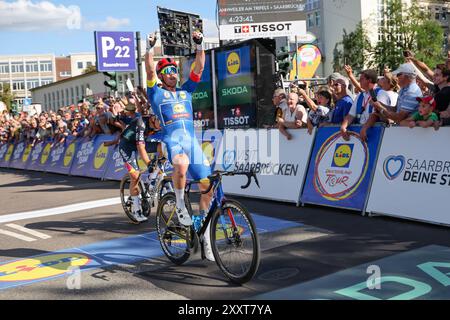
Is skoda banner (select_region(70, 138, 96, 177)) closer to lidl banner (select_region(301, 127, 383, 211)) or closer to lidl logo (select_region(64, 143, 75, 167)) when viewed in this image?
lidl logo (select_region(64, 143, 75, 167))

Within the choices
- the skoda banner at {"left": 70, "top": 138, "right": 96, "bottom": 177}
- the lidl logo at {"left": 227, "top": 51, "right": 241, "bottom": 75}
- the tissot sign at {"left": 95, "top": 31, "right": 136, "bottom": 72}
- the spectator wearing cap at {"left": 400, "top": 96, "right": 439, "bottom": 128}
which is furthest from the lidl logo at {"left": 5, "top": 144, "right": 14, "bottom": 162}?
the spectator wearing cap at {"left": 400, "top": 96, "right": 439, "bottom": 128}

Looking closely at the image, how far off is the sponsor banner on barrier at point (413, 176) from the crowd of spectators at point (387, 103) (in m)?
0.21

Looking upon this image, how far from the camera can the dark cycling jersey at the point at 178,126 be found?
5809 mm

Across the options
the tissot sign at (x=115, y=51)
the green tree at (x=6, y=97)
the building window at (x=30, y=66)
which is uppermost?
the building window at (x=30, y=66)

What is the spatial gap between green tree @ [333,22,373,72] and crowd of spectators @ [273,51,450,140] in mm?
70405

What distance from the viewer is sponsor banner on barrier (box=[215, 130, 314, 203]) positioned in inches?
360

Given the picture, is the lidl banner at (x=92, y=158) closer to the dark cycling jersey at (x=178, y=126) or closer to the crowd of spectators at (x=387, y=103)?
the crowd of spectators at (x=387, y=103)

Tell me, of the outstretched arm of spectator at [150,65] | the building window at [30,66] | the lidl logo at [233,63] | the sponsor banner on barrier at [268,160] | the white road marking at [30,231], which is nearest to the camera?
the outstretched arm of spectator at [150,65]

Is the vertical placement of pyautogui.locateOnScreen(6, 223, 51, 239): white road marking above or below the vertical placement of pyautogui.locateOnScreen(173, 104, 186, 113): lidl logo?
below

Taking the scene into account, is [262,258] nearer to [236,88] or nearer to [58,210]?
[58,210]

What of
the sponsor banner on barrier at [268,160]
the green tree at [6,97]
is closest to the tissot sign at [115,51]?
the sponsor banner on barrier at [268,160]

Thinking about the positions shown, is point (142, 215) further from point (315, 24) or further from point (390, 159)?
point (315, 24)

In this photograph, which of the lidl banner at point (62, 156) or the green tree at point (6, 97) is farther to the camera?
the green tree at point (6, 97)
